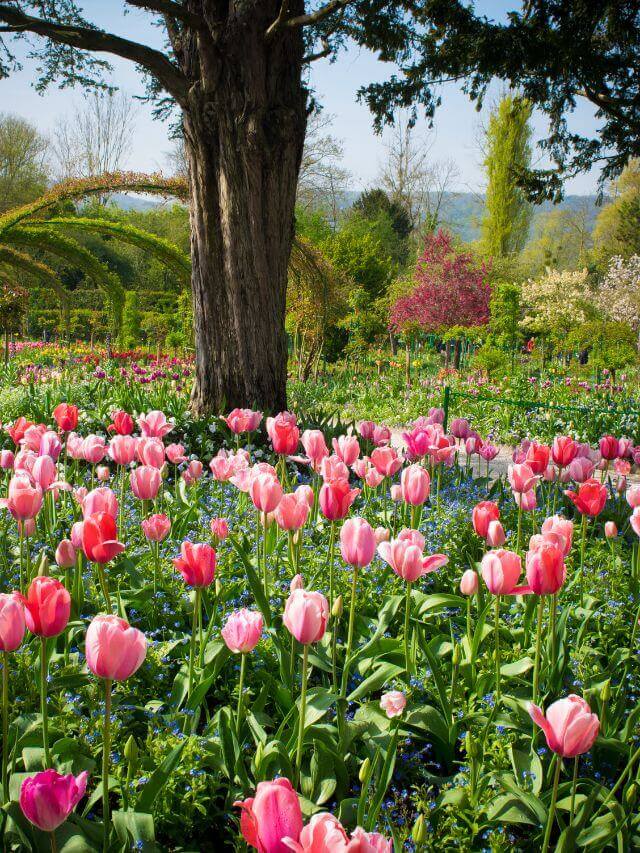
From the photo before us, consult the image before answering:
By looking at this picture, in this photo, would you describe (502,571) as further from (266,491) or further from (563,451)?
(563,451)

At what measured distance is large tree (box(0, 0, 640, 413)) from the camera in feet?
17.5

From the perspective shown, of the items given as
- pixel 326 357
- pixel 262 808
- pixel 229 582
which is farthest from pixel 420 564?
pixel 326 357

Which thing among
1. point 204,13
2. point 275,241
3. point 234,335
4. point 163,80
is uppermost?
point 204,13

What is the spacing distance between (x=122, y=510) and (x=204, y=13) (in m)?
4.40

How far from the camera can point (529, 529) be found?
129 inches

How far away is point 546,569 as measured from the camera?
1464 millimetres

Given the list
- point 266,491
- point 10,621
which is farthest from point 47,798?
point 266,491

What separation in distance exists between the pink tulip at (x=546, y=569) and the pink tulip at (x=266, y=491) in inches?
27.3

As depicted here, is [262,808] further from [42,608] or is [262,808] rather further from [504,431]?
[504,431]

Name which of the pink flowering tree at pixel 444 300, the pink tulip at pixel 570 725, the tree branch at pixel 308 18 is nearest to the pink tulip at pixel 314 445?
the pink tulip at pixel 570 725

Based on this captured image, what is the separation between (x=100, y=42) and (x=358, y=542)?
5268 millimetres

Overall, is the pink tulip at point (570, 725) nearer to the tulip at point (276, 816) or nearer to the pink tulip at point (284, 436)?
the tulip at point (276, 816)

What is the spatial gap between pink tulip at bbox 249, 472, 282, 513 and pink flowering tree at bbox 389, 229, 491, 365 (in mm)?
14420

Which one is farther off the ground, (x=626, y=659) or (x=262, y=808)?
(x=262, y=808)
